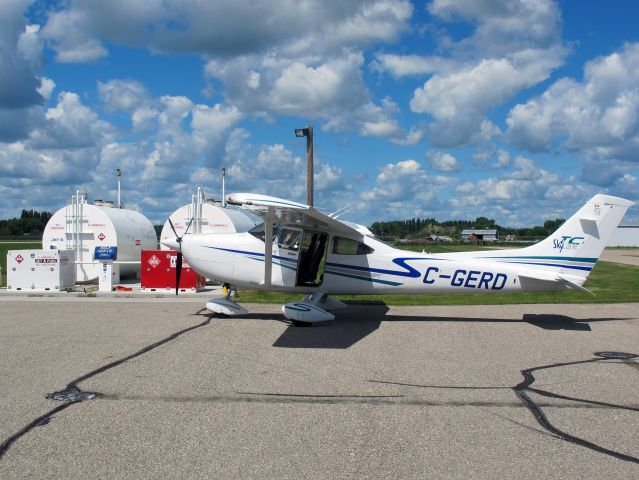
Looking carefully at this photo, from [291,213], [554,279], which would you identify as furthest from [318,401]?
[554,279]

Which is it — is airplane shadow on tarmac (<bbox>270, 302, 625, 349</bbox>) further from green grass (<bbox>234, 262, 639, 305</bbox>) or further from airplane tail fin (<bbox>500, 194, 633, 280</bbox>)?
green grass (<bbox>234, 262, 639, 305</bbox>)

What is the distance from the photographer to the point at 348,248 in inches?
500

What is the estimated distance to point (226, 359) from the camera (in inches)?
→ 337

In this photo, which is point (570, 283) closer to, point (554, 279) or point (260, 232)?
point (554, 279)

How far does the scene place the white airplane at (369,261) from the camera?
1212 centimetres

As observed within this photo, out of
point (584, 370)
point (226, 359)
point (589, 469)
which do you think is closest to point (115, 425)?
point (226, 359)

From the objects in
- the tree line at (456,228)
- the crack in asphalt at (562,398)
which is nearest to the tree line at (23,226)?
the tree line at (456,228)

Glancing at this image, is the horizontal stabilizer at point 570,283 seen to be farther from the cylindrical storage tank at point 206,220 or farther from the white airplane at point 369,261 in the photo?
the cylindrical storage tank at point 206,220

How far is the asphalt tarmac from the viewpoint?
4613 millimetres

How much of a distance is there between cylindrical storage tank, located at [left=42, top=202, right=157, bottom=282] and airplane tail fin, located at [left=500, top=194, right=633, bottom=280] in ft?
53.4

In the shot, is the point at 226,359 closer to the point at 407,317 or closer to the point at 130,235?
the point at 407,317

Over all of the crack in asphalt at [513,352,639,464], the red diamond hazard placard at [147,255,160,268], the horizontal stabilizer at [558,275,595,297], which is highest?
the horizontal stabilizer at [558,275,595,297]

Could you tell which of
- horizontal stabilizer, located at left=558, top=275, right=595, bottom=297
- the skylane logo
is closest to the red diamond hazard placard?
the skylane logo

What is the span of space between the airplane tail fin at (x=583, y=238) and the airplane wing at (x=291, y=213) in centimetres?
410
